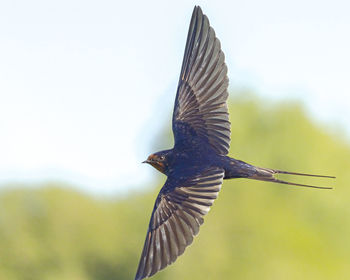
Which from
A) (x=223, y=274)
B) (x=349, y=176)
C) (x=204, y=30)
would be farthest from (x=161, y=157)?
(x=349, y=176)

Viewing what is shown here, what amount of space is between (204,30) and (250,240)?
21681 mm

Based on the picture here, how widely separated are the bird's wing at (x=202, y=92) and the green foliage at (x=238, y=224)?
52.6ft

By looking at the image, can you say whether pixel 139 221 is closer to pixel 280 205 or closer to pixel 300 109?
pixel 280 205

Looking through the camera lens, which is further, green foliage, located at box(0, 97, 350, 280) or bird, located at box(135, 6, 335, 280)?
green foliage, located at box(0, 97, 350, 280)

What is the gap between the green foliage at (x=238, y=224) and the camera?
1125 inches

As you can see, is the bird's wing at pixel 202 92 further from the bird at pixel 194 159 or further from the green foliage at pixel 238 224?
the green foliage at pixel 238 224

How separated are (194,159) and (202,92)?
82 cm

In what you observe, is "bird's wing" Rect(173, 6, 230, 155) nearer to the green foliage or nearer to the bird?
the bird

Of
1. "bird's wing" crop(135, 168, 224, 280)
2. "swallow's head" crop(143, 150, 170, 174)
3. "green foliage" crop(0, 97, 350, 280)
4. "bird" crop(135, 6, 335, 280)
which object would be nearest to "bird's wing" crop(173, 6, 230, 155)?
"bird" crop(135, 6, 335, 280)

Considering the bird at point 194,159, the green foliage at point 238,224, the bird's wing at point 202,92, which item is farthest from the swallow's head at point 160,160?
the green foliage at point 238,224

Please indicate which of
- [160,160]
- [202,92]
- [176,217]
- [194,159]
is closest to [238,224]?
[202,92]

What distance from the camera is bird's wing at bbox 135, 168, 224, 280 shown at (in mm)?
8172

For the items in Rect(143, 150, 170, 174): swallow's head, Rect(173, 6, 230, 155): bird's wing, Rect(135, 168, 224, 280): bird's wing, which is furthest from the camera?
Rect(173, 6, 230, 155): bird's wing

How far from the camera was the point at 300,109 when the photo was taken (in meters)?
37.6
